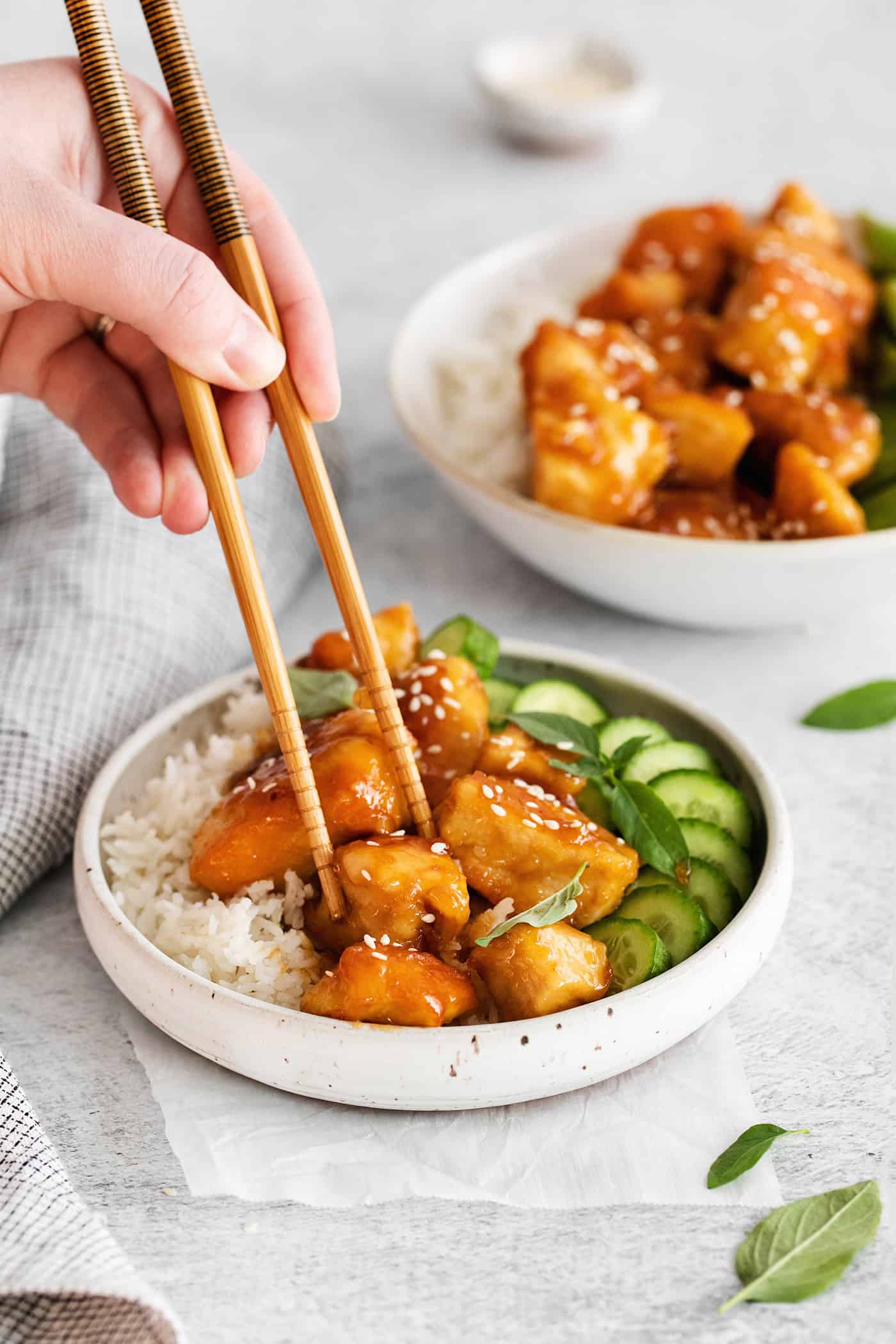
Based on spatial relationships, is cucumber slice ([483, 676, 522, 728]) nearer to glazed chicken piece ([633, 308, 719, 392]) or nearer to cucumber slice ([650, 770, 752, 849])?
cucumber slice ([650, 770, 752, 849])

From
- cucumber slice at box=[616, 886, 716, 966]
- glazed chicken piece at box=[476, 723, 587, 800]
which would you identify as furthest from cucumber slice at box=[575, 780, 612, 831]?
cucumber slice at box=[616, 886, 716, 966]

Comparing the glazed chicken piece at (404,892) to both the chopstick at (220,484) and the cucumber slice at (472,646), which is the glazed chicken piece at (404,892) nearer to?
the chopstick at (220,484)

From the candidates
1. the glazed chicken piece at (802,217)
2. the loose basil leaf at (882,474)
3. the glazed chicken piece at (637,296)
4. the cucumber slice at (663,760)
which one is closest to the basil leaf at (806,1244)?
the cucumber slice at (663,760)

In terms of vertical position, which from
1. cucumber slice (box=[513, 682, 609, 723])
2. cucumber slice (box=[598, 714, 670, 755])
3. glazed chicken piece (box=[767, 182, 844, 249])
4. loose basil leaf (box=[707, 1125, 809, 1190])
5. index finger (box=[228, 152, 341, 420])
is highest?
index finger (box=[228, 152, 341, 420])

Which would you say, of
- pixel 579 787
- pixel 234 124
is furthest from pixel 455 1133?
pixel 234 124

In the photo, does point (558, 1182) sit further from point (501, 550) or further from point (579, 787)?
point (501, 550)
